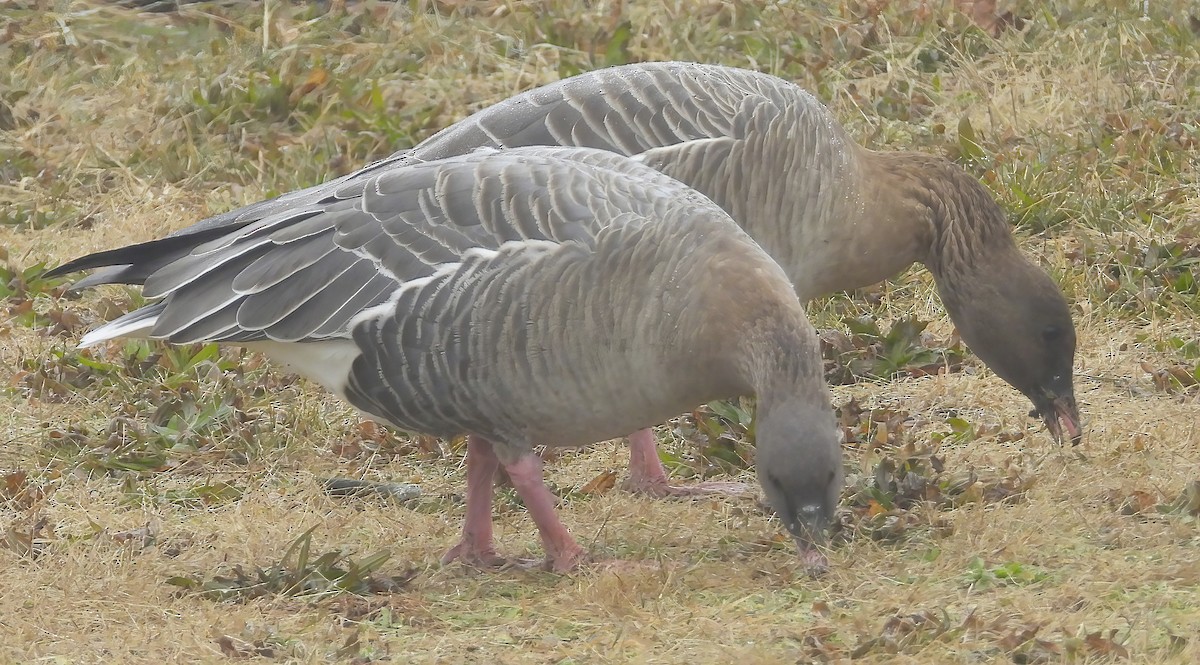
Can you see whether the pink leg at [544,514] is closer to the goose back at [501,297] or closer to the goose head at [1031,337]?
the goose back at [501,297]

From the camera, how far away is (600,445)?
23.1ft

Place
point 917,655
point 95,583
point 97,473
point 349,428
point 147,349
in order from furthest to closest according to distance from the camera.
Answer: point 147,349
point 349,428
point 97,473
point 95,583
point 917,655

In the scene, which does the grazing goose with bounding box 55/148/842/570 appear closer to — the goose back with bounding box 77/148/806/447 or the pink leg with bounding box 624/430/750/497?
the goose back with bounding box 77/148/806/447

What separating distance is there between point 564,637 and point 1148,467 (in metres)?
2.43

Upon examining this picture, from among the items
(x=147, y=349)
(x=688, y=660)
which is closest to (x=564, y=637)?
(x=688, y=660)

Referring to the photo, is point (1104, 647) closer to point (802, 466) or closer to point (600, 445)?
point (802, 466)

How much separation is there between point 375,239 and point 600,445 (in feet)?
6.55

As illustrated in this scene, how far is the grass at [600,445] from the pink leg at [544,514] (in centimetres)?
8

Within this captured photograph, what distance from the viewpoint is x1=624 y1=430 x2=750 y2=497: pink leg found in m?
6.32

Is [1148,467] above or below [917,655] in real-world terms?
below

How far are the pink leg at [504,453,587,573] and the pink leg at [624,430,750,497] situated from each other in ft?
3.11

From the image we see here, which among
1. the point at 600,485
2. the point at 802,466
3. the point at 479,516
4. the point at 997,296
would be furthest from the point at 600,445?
the point at 802,466

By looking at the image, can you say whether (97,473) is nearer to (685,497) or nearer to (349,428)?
(349,428)

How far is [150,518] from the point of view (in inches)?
237
